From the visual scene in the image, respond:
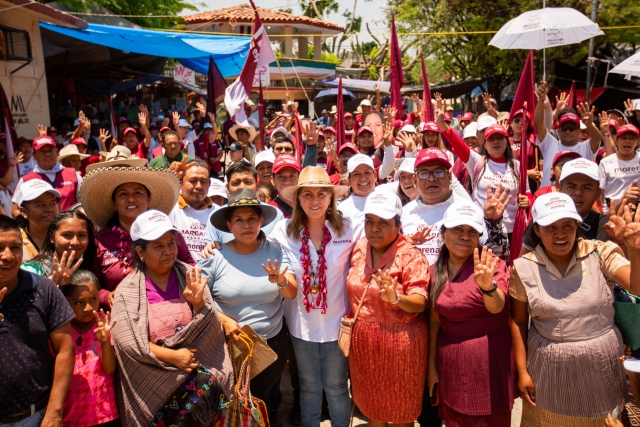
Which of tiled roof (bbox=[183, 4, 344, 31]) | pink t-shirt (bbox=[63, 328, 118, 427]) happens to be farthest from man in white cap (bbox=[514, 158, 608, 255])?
A: tiled roof (bbox=[183, 4, 344, 31])

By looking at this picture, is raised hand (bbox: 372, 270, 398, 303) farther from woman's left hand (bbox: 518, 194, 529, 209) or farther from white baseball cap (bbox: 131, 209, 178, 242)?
woman's left hand (bbox: 518, 194, 529, 209)

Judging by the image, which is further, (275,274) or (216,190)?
(216,190)

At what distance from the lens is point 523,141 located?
18.1 ft

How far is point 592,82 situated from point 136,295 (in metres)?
18.4

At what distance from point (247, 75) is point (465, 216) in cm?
592

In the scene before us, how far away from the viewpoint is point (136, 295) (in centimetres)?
311

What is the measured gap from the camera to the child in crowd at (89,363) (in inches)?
117

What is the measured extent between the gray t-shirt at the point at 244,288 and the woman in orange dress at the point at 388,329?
538 mm

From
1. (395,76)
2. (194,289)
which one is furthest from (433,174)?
(395,76)

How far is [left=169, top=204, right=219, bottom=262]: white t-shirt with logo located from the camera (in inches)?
175

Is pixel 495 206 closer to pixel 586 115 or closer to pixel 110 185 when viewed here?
pixel 110 185

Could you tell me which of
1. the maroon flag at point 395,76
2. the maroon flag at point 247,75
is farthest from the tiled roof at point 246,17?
the maroon flag at point 395,76

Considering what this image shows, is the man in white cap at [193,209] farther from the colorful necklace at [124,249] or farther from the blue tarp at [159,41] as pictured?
the blue tarp at [159,41]

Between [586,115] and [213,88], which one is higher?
[213,88]
